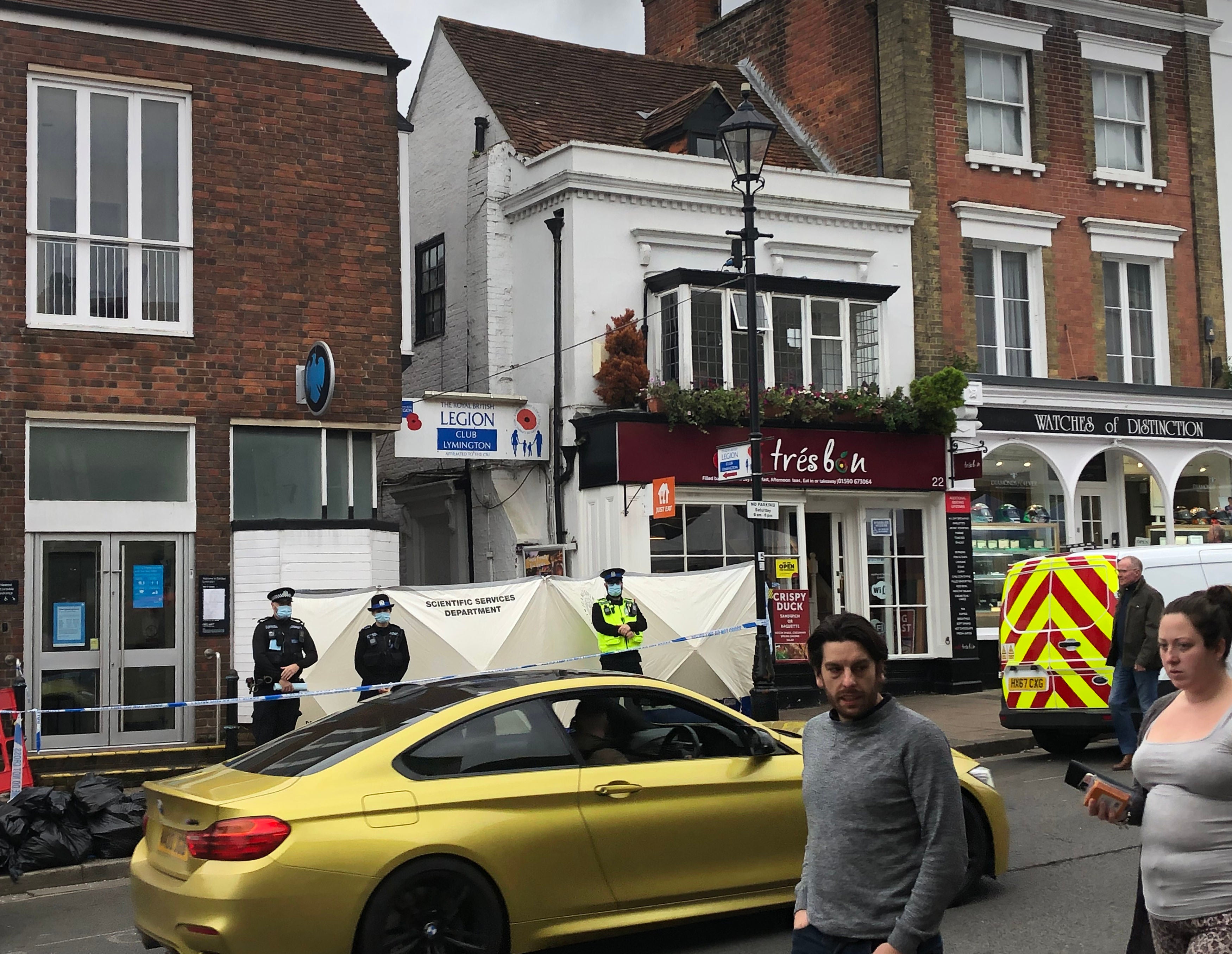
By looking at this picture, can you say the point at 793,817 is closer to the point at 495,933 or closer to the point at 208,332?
the point at 495,933

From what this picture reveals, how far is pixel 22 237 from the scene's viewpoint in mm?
15086

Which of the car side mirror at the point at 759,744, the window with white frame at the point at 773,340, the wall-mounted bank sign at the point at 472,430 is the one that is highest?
the window with white frame at the point at 773,340

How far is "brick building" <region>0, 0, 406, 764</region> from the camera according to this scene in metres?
15.0

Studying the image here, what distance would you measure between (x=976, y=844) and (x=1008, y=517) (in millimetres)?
14730

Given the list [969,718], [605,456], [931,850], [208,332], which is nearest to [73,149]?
[208,332]

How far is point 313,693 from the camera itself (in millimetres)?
13156

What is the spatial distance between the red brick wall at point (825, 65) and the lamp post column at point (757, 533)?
7.91m

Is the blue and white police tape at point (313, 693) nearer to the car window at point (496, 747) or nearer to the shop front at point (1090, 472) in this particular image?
the car window at point (496, 747)

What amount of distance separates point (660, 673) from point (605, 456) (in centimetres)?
383

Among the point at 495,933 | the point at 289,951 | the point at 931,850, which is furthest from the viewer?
the point at 495,933

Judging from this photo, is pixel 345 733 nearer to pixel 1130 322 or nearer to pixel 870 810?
pixel 870 810

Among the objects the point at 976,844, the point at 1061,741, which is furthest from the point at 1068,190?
the point at 976,844

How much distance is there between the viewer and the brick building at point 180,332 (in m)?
15.0

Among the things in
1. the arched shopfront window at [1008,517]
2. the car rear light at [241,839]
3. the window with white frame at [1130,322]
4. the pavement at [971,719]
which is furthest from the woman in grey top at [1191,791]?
the window with white frame at [1130,322]
